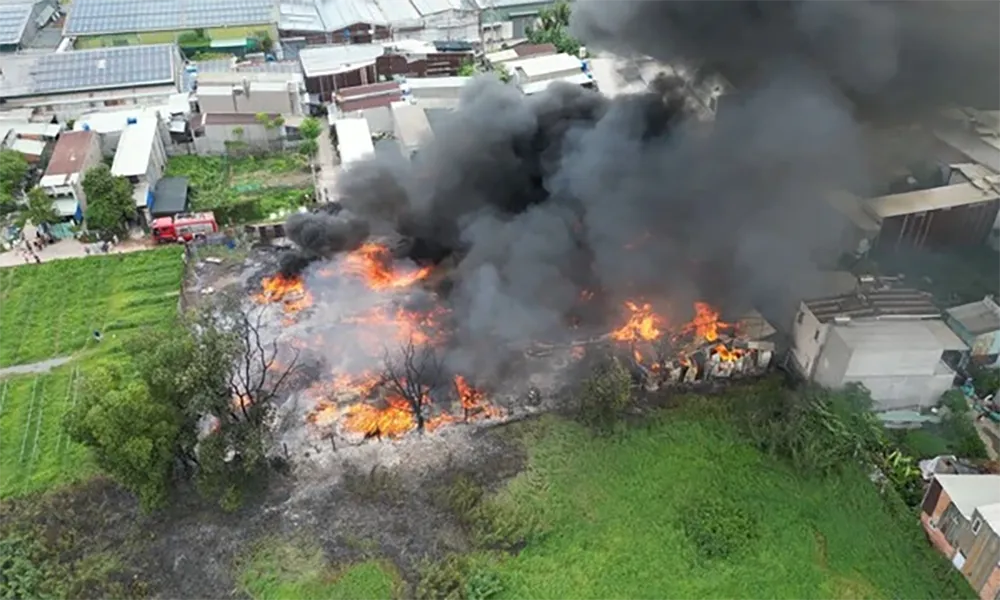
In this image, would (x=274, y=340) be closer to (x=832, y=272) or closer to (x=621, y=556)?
(x=621, y=556)

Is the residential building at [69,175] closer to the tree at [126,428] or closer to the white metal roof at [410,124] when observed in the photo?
the white metal roof at [410,124]

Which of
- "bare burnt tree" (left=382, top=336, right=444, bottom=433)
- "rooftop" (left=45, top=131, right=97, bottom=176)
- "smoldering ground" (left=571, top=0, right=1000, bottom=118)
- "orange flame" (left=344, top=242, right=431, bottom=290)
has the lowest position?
"bare burnt tree" (left=382, top=336, right=444, bottom=433)

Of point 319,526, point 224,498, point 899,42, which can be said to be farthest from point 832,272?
point 224,498

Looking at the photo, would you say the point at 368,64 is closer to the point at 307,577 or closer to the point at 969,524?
the point at 307,577

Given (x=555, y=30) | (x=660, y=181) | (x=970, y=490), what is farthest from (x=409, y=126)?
(x=970, y=490)

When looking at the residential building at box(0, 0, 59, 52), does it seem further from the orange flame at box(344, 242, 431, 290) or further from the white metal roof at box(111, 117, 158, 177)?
the orange flame at box(344, 242, 431, 290)

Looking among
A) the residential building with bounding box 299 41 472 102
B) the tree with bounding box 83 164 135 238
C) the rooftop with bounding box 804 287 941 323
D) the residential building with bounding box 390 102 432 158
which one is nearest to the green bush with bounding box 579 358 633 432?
the rooftop with bounding box 804 287 941 323

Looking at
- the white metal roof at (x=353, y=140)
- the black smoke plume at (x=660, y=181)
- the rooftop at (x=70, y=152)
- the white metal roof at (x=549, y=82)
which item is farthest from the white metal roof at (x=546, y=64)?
the rooftop at (x=70, y=152)
